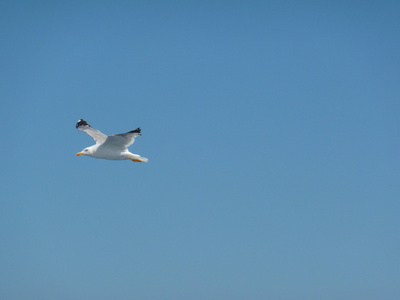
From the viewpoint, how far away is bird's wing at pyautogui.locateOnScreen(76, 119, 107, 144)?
65.7 feet

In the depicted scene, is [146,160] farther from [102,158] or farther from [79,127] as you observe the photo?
[79,127]

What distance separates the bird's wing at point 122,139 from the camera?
17938mm

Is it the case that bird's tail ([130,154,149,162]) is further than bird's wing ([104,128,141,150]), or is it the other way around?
bird's tail ([130,154,149,162])

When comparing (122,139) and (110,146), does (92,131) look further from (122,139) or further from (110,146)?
(122,139)

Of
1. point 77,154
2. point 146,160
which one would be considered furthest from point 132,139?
point 77,154

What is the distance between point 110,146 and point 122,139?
3.28ft

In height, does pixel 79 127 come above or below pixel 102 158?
above

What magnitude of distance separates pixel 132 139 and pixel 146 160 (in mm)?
1614

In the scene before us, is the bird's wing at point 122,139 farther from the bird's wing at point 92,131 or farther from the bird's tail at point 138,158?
the bird's wing at point 92,131

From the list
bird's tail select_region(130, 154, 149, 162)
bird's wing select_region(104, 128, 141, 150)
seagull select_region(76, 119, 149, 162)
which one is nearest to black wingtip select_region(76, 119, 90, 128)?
seagull select_region(76, 119, 149, 162)

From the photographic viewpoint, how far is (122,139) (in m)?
18.6

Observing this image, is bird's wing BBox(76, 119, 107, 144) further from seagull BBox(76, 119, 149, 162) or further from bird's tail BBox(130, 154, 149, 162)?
bird's tail BBox(130, 154, 149, 162)

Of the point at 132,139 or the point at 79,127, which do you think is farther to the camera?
the point at 79,127

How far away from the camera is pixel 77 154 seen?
20.2 meters
